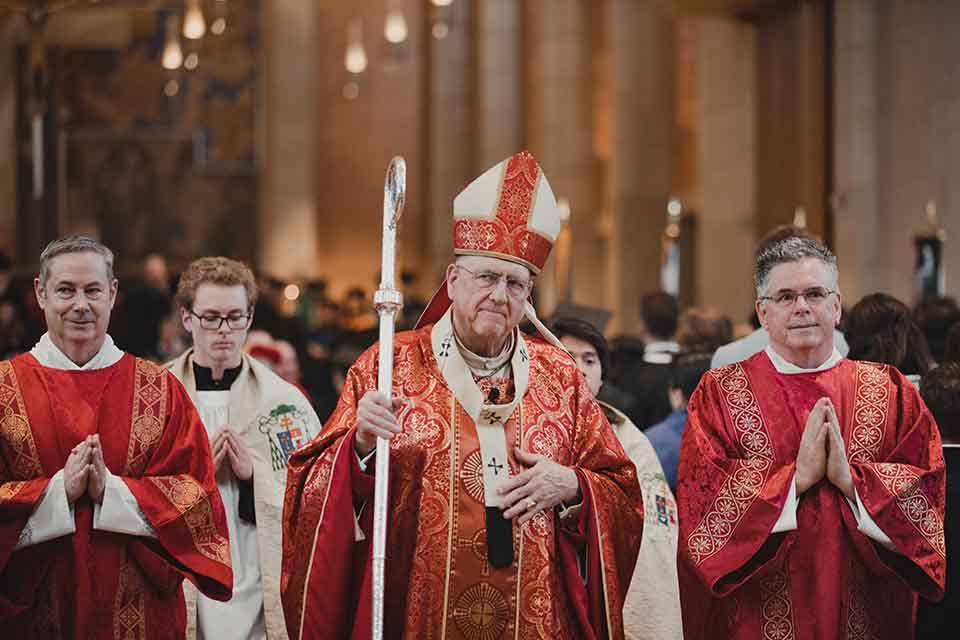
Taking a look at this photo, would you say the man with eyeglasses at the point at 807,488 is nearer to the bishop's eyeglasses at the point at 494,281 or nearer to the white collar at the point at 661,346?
the bishop's eyeglasses at the point at 494,281

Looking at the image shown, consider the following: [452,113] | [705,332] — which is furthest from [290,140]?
[705,332]

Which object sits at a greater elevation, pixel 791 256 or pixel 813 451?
pixel 791 256

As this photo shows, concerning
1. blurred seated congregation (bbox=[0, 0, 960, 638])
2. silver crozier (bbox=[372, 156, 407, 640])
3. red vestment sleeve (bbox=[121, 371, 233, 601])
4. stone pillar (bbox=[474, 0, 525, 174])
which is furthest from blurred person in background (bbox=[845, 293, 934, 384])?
stone pillar (bbox=[474, 0, 525, 174])

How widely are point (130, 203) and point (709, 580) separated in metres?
23.5

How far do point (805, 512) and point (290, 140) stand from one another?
2180 centimetres

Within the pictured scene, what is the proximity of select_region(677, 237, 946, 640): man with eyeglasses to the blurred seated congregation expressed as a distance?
69 cm

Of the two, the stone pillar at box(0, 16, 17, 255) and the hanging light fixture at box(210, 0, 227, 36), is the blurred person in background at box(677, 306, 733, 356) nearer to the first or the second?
the hanging light fixture at box(210, 0, 227, 36)

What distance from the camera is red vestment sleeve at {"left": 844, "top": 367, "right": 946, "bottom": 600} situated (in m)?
4.79

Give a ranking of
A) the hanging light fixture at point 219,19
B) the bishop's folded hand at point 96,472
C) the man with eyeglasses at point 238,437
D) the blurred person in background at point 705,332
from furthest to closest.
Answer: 1. the hanging light fixture at point 219,19
2. the blurred person in background at point 705,332
3. the man with eyeglasses at point 238,437
4. the bishop's folded hand at point 96,472

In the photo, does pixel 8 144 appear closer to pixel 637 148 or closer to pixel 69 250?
pixel 637 148

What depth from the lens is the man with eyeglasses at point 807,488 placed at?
4.81m

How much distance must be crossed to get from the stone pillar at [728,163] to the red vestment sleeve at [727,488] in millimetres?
13013

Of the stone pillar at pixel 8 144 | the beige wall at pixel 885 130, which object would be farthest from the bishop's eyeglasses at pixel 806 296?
the stone pillar at pixel 8 144

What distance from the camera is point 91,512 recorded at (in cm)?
498
